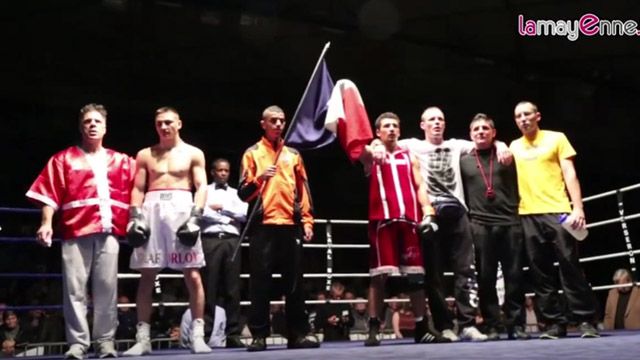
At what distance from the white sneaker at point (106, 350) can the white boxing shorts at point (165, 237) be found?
0.41m

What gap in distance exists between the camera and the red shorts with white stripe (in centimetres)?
432

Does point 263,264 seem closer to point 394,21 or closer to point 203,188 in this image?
point 203,188

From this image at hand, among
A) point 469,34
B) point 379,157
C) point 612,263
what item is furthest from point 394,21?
point 379,157

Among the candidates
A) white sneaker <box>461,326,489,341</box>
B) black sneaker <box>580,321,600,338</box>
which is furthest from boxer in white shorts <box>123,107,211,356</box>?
black sneaker <box>580,321,600,338</box>

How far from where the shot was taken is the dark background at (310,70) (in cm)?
1077

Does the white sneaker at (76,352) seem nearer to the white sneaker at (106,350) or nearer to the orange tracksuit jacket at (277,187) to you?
the white sneaker at (106,350)

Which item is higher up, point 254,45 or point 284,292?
point 254,45

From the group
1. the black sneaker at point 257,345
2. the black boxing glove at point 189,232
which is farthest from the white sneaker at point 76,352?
the black sneaker at point 257,345

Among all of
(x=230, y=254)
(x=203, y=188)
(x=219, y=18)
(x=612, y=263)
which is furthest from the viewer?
(x=612, y=263)

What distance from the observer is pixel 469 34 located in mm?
11359

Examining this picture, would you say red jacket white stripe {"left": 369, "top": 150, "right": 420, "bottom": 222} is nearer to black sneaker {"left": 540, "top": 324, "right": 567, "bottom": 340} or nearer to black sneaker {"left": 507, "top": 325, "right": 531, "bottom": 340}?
black sneaker {"left": 507, "top": 325, "right": 531, "bottom": 340}

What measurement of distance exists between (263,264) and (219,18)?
286 inches

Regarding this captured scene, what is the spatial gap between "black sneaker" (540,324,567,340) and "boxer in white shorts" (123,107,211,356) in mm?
1759

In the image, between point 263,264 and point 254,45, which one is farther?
point 254,45
